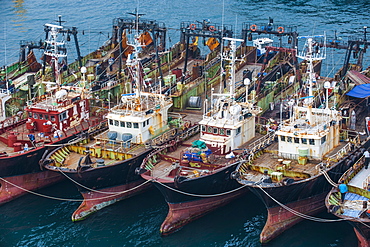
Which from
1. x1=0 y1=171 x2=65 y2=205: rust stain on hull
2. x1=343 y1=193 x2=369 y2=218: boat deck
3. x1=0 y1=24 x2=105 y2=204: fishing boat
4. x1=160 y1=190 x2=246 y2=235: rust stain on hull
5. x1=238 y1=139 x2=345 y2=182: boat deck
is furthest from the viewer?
x1=0 y1=171 x2=65 y2=205: rust stain on hull

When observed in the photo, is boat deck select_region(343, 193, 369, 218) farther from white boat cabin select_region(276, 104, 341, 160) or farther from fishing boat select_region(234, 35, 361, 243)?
white boat cabin select_region(276, 104, 341, 160)

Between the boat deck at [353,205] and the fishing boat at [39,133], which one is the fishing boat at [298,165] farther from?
the fishing boat at [39,133]

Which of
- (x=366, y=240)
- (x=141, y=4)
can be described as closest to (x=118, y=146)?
(x=366, y=240)

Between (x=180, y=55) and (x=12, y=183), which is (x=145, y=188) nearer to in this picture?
(x=12, y=183)

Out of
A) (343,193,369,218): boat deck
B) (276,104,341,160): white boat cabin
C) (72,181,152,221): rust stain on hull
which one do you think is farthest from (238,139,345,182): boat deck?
(72,181,152,221): rust stain on hull

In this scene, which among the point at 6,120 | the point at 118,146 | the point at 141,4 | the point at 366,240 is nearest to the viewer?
the point at 366,240

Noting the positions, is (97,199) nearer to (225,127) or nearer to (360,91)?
(225,127)

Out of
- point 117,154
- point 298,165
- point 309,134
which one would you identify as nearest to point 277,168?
point 298,165
